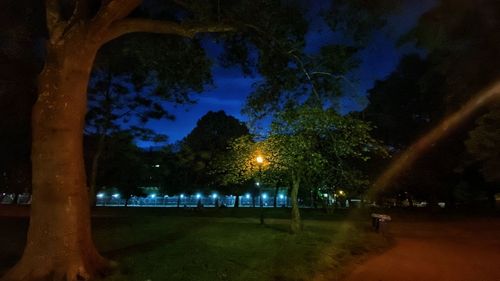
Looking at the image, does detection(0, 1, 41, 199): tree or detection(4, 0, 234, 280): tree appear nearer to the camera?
detection(4, 0, 234, 280): tree

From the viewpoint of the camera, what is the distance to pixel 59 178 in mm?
9508

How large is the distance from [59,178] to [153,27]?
157 inches

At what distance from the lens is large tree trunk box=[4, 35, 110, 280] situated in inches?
365

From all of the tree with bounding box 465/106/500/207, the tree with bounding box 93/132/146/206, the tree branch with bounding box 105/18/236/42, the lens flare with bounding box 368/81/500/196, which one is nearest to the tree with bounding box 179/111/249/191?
the tree with bounding box 93/132/146/206

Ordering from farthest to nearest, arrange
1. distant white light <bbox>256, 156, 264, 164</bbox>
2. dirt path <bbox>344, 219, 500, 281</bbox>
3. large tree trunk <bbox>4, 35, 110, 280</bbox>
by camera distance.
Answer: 1. distant white light <bbox>256, 156, 264, 164</bbox>
2. dirt path <bbox>344, 219, 500, 281</bbox>
3. large tree trunk <bbox>4, 35, 110, 280</bbox>

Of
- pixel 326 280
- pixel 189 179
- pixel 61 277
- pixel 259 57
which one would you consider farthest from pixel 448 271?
pixel 189 179

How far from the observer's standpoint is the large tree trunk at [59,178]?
927 cm

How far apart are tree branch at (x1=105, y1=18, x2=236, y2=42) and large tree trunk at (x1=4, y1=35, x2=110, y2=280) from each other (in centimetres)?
76

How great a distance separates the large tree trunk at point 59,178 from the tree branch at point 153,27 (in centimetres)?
76

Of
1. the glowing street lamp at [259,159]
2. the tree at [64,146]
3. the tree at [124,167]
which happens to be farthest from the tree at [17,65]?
the tree at [124,167]

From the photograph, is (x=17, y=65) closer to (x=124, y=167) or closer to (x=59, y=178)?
(x=59, y=178)

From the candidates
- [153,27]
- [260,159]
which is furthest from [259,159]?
[153,27]

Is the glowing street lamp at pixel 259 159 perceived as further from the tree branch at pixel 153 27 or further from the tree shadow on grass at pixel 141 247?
the tree branch at pixel 153 27

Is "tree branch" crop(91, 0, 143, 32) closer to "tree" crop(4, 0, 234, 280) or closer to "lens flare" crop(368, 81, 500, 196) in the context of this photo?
"tree" crop(4, 0, 234, 280)
